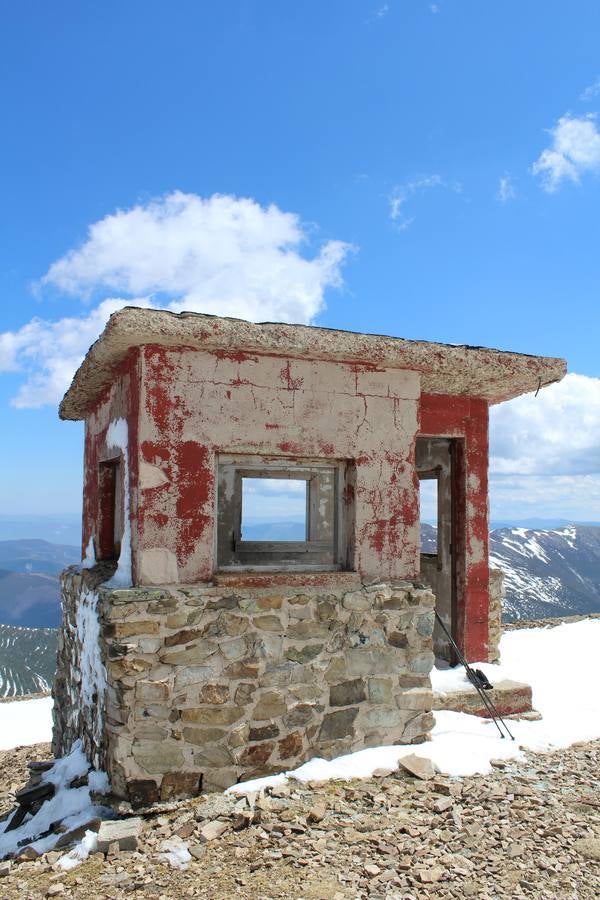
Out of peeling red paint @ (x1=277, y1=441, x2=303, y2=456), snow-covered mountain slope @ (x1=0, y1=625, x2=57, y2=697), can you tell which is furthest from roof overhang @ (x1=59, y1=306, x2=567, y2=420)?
snow-covered mountain slope @ (x1=0, y1=625, x2=57, y2=697)

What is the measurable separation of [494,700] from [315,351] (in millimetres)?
3611

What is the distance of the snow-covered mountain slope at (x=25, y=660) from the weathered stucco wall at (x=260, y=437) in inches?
803

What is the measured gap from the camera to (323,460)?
5273 mm

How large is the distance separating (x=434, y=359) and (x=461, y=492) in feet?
6.86

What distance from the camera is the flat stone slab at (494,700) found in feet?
19.2

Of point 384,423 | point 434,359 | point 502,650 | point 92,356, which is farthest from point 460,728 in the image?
point 502,650

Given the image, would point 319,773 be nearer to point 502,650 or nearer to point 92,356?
point 92,356

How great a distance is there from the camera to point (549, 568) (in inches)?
3260

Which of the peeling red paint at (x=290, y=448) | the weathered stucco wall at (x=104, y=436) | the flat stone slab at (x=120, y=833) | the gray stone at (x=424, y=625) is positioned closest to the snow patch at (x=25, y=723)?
the weathered stucco wall at (x=104, y=436)

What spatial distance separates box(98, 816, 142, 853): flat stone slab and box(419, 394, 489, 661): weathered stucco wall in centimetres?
398

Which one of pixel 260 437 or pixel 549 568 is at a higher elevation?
pixel 260 437

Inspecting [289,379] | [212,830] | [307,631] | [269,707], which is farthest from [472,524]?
[212,830]

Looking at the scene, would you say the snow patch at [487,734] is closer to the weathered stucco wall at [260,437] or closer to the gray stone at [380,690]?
the gray stone at [380,690]

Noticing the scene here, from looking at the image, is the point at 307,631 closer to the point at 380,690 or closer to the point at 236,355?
the point at 380,690
